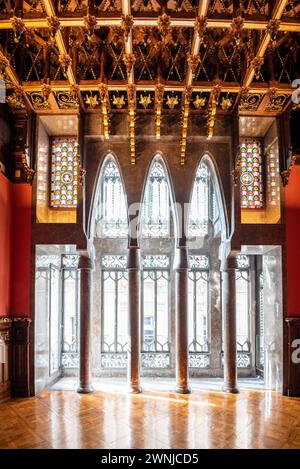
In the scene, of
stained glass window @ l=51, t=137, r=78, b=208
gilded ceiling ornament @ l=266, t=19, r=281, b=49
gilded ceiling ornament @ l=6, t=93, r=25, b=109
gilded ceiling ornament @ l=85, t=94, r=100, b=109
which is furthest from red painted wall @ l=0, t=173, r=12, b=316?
gilded ceiling ornament @ l=266, t=19, r=281, b=49

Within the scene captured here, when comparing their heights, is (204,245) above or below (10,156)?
below

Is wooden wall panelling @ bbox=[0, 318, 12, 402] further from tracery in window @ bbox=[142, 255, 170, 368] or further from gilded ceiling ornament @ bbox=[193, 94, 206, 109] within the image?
gilded ceiling ornament @ bbox=[193, 94, 206, 109]

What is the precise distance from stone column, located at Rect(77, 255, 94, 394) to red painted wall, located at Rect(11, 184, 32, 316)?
3.05 feet

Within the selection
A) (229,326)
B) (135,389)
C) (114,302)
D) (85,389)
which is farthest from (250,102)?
(85,389)

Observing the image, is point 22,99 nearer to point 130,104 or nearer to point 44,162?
point 44,162

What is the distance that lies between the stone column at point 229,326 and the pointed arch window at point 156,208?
2091 millimetres

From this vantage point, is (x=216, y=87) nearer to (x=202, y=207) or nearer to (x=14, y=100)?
(x=14, y=100)

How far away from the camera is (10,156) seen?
684 cm

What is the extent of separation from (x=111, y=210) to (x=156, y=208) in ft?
3.31

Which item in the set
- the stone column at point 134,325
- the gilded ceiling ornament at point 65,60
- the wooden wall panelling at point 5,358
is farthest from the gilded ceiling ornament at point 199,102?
the wooden wall panelling at point 5,358

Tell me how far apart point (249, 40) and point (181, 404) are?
5423mm

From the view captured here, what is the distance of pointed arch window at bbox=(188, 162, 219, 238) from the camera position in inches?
352

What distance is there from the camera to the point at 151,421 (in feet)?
17.3
